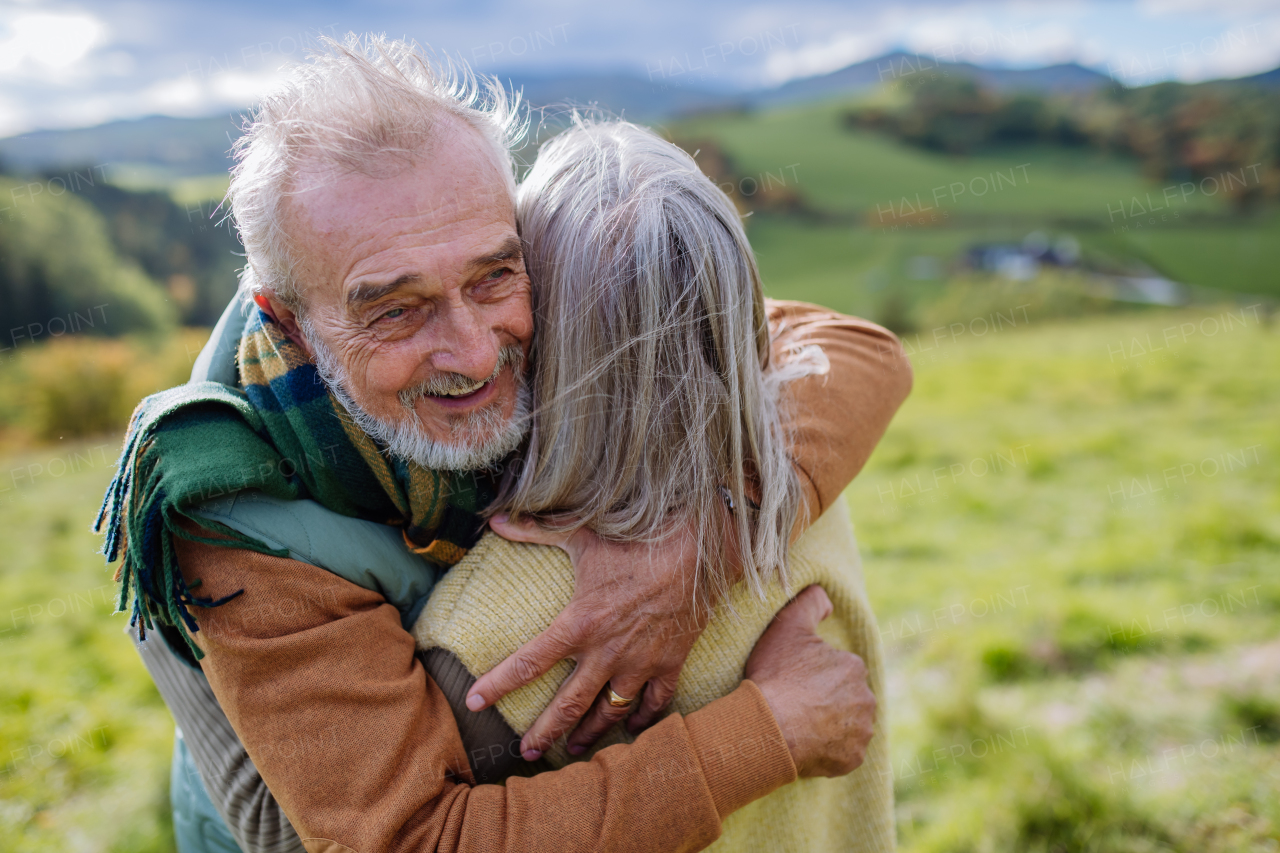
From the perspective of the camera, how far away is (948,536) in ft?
19.1

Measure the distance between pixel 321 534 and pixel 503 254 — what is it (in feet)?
2.45

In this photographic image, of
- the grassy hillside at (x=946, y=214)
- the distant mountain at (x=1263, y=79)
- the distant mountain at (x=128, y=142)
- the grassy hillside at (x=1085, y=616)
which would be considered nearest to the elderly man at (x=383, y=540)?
the grassy hillside at (x=1085, y=616)

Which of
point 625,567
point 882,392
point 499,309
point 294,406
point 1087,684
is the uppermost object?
point 499,309

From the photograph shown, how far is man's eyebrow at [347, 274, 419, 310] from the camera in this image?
163 centimetres

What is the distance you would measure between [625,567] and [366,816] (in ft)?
2.34

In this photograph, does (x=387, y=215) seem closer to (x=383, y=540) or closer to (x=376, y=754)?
(x=383, y=540)

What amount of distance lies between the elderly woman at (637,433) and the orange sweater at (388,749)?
161 millimetres

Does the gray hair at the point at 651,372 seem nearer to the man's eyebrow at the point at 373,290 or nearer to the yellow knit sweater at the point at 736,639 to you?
the yellow knit sweater at the point at 736,639

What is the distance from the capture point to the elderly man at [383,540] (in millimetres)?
1456

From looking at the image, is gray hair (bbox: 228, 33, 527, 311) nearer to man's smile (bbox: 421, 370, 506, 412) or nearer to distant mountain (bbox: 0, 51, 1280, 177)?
man's smile (bbox: 421, 370, 506, 412)

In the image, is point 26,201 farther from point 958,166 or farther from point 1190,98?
point 1190,98

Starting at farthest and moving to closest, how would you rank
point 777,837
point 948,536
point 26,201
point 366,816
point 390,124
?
point 26,201 → point 948,536 → point 777,837 → point 390,124 → point 366,816

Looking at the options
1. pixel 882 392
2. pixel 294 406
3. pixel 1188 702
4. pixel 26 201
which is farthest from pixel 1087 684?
pixel 26 201

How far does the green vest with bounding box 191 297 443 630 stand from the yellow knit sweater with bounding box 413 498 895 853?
90mm
